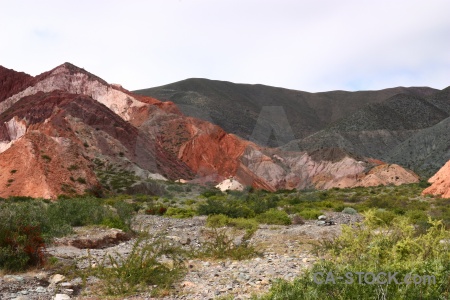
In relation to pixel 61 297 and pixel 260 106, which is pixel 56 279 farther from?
pixel 260 106

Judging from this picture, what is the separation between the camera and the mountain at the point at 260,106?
132 metres

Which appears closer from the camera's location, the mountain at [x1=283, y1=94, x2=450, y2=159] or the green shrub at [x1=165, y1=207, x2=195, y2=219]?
the green shrub at [x1=165, y1=207, x2=195, y2=219]

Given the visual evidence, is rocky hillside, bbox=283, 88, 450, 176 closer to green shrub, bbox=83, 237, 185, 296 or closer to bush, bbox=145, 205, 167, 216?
bush, bbox=145, 205, 167, 216

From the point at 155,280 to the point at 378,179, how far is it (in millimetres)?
65023

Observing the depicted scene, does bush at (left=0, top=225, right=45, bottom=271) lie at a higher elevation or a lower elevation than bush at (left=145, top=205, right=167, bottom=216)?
higher

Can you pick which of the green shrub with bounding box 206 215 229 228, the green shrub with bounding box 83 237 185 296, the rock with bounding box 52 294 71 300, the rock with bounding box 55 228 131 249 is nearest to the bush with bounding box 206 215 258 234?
the green shrub with bounding box 206 215 229 228

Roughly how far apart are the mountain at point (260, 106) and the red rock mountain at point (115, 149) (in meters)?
32.3

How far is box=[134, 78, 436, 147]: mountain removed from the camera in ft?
431

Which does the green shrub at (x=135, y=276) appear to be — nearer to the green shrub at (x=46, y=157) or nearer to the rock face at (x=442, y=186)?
the green shrub at (x=46, y=157)

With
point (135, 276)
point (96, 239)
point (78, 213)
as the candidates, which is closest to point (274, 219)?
point (78, 213)

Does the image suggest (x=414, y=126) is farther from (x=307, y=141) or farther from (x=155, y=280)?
(x=155, y=280)

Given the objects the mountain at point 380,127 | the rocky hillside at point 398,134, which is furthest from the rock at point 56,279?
the mountain at point 380,127

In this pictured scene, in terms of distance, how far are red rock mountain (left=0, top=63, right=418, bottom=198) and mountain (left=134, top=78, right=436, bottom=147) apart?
32.3 meters

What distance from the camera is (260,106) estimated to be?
17488cm
